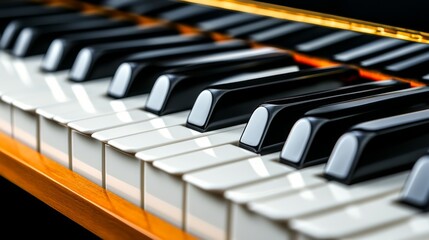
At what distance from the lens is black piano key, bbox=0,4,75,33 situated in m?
1.45

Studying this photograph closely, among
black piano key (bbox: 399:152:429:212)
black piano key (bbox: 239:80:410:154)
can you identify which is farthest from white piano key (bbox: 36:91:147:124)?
black piano key (bbox: 399:152:429:212)

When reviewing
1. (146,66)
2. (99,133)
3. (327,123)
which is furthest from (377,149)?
(146,66)

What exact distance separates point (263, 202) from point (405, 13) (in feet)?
1.21

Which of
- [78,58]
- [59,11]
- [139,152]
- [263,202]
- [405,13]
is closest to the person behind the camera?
[263,202]

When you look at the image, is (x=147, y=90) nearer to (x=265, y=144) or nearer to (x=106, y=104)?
(x=106, y=104)

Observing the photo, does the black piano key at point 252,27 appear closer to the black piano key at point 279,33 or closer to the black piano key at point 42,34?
the black piano key at point 279,33

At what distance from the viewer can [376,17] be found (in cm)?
96

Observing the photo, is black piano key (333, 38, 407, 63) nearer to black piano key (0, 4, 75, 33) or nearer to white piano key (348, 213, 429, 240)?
white piano key (348, 213, 429, 240)

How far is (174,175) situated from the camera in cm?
76

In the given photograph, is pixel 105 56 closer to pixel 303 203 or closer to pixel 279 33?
pixel 279 33

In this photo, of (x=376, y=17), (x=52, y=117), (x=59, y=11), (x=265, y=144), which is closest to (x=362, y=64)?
(x=376, y=17)

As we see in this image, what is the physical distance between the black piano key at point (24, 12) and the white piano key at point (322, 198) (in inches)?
35.7

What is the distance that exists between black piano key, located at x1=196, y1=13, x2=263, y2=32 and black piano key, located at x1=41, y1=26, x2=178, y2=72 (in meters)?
0.09

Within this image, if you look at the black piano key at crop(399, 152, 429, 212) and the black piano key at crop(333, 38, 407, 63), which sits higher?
the black piano key at crop(333, 38, 407, 63)
